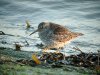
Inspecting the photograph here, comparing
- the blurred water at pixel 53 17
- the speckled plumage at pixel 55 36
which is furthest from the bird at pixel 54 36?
the blurred water at pixel 53 17

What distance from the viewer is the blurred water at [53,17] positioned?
8.83m

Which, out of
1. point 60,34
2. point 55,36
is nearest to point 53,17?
point 60,34

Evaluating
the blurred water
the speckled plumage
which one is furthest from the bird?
the blurred water

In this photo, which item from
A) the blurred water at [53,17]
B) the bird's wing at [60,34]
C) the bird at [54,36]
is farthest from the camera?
the blurred water at [53,17]

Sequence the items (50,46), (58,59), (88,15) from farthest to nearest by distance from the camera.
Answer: (88,15) → (50,46) → (58,59)

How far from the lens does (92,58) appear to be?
589 centimetres

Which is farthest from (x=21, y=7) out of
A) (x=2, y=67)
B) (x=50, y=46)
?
(x=2, y=67)

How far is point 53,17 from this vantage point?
11297 mm

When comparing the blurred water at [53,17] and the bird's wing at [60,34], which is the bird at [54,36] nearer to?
the bird's wing at [60,34]

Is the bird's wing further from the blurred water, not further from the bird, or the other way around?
the blurred water

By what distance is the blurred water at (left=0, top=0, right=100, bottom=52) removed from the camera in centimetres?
883

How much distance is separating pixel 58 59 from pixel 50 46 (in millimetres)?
1744

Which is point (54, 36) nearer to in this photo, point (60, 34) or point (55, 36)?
point (55, 36)

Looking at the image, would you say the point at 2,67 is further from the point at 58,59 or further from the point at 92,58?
the point at 92,58
